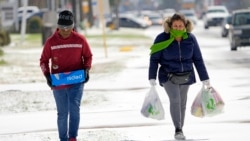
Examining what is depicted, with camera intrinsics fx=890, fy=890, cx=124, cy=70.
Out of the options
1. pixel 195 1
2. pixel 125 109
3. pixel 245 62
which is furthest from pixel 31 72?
pixel 195 1

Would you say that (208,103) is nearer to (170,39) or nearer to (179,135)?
(179,135)

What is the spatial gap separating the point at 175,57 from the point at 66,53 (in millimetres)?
1449

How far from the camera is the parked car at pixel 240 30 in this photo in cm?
3644

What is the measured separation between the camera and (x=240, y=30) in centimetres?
3641

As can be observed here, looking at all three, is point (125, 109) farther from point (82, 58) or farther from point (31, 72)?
point (31, 72)

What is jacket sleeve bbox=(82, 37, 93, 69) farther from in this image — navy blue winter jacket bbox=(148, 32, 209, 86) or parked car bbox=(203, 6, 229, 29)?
parked car bbox=(203, 6, 229, 29)

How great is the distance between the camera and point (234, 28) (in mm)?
36750

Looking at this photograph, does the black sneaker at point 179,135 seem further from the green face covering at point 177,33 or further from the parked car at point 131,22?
the parked car at point 131,22

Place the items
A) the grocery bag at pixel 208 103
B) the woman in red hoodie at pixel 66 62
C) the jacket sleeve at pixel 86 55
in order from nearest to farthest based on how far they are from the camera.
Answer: the woman in red hoodie at pixel 66 62, the jacket sleeve at pixel 86 55, the grocery bag at pixel 208 103

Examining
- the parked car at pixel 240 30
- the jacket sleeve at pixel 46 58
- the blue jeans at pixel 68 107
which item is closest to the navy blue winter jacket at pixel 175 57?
the blue jeans at pixel 68 107

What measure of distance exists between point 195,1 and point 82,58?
166873 mm

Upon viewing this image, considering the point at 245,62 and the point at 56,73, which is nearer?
the point at 56,73

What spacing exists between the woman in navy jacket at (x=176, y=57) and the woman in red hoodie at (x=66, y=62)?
1.00 m

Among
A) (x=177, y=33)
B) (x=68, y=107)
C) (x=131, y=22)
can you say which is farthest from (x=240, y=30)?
(x=131, y=22)
